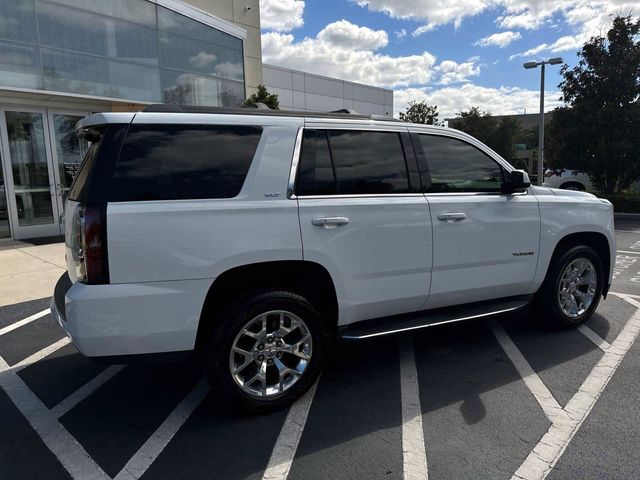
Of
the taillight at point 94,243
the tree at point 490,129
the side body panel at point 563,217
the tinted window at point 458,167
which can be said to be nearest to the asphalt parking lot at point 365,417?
the side body panel at point 563,217

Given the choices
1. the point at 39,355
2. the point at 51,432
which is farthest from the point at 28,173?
the point at 51,432

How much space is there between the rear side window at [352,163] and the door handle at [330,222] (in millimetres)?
202

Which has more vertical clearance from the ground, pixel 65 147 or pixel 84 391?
pixel 65 147

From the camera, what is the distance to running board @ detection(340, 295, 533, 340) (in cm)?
349

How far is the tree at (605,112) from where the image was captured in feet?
52.6

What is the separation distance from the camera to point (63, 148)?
10867 mm

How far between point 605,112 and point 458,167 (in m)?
15.2

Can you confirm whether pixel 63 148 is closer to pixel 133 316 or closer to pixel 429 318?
pixel 133 316

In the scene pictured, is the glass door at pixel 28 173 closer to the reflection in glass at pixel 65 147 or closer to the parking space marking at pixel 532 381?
the reflection in glass at pixel 65 147

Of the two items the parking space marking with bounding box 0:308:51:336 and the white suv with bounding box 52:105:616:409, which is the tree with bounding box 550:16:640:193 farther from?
the parking space marking with bounding box 0:308:51:336

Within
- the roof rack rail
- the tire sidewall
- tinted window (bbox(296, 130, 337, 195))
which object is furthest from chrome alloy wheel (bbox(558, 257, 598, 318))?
tinted window (bbox(296, 130, 337, 195))

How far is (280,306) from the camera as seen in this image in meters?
3.12

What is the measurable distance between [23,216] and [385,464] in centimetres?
1043

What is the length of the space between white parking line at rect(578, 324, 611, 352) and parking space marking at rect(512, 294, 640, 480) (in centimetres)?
5
